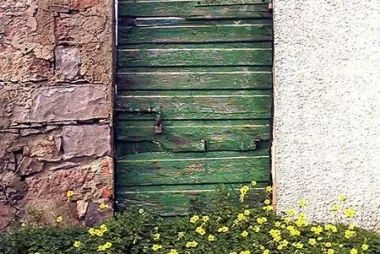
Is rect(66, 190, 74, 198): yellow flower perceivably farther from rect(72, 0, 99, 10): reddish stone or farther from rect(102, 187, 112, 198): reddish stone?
rect(72, 0, 99, 10): reddish stone

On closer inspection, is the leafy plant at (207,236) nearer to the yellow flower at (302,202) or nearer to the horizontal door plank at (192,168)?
the yellow flower at (302,202)

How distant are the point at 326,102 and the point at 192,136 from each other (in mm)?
789

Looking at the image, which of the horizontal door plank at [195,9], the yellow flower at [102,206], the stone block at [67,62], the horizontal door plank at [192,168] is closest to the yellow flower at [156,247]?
the yellow flower at [102,206]

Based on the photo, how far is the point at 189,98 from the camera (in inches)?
158

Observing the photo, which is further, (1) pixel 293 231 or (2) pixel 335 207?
(2) pixel 335 207

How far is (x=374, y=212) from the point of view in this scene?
157 inches

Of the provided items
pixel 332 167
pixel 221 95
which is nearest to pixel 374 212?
pixel 332 167

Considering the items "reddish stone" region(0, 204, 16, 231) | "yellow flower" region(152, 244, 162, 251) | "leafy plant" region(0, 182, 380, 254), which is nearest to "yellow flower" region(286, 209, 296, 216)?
"leafy plant" region(0, 182, 380, 254)

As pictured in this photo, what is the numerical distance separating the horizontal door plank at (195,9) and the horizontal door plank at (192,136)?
2.03 feet

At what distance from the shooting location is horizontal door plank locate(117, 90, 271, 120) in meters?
Answer: 4.00

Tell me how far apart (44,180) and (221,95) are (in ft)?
3.65

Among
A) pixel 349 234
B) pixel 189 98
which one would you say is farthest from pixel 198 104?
pixel 349 234

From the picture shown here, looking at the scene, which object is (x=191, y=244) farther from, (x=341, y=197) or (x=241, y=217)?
(x=341, y=197)

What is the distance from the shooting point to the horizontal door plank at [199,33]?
4.01 m
